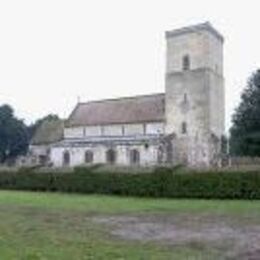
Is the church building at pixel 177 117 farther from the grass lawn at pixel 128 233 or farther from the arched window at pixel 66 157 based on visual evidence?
the grass lawn at pixel 128 233

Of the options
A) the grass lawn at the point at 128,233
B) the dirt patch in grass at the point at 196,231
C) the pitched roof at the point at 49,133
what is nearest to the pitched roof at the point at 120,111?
the pitched roof at the point at 49,133

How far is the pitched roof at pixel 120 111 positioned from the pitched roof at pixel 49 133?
336 cm

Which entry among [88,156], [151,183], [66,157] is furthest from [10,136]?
[151,183]

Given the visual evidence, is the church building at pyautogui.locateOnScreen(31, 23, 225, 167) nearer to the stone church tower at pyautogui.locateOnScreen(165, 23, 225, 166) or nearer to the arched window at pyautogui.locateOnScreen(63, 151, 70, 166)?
the stone church tower at pyautogui.locateOnScreen(165, 23, 225, 166)

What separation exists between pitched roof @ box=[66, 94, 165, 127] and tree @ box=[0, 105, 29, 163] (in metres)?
16.7

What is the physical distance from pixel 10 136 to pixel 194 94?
3547 centimetres

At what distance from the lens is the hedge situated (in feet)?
112

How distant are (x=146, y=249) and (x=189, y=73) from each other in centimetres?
5231

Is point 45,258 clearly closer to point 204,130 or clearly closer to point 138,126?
point 204,130

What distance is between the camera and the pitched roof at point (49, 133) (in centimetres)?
7756

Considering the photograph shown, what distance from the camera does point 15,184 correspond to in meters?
46.8

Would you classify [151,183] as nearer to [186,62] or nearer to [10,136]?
[186,62]

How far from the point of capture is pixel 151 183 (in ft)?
124

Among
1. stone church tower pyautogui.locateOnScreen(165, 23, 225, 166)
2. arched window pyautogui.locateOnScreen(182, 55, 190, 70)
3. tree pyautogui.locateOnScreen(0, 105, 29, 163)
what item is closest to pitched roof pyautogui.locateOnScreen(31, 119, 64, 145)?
tree pyautogui.locateOnScreen(0, 105, 29, 163)
